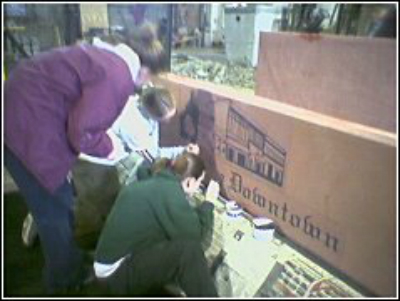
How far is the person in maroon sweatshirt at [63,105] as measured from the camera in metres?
0.96

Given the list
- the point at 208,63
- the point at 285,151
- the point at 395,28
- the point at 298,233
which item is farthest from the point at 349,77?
the point at 208,63

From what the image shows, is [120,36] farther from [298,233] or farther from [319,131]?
[298,233]

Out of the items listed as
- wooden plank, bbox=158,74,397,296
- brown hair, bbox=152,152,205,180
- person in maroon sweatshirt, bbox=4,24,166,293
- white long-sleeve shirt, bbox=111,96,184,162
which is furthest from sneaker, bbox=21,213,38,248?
wooden plank, bbox=158,74,397,296

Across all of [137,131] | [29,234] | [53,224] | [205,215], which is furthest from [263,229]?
[29,234]

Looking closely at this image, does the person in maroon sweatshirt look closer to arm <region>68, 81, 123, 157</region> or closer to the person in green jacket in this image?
arm <region>68, 81, 123, 157</region>

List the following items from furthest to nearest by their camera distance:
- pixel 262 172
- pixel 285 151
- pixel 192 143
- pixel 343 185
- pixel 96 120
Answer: pixel 192 143 → pixel 262 172 → pixel 285 151 → pixel 343 185 → pixel 96 120

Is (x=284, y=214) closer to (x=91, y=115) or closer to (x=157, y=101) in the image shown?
(x=157, y=101)

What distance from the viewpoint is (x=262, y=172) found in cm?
133

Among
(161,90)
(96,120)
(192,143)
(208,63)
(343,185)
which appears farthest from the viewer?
(208,63)

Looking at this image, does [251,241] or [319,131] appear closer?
[319,131]

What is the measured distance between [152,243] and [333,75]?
0.77 m

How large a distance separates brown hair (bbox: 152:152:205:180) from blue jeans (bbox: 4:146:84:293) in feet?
0.98

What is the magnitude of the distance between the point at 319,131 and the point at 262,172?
29 centimetres

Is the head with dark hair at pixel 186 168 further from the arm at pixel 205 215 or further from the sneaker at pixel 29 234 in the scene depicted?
the sneaker at pixel 29 234
